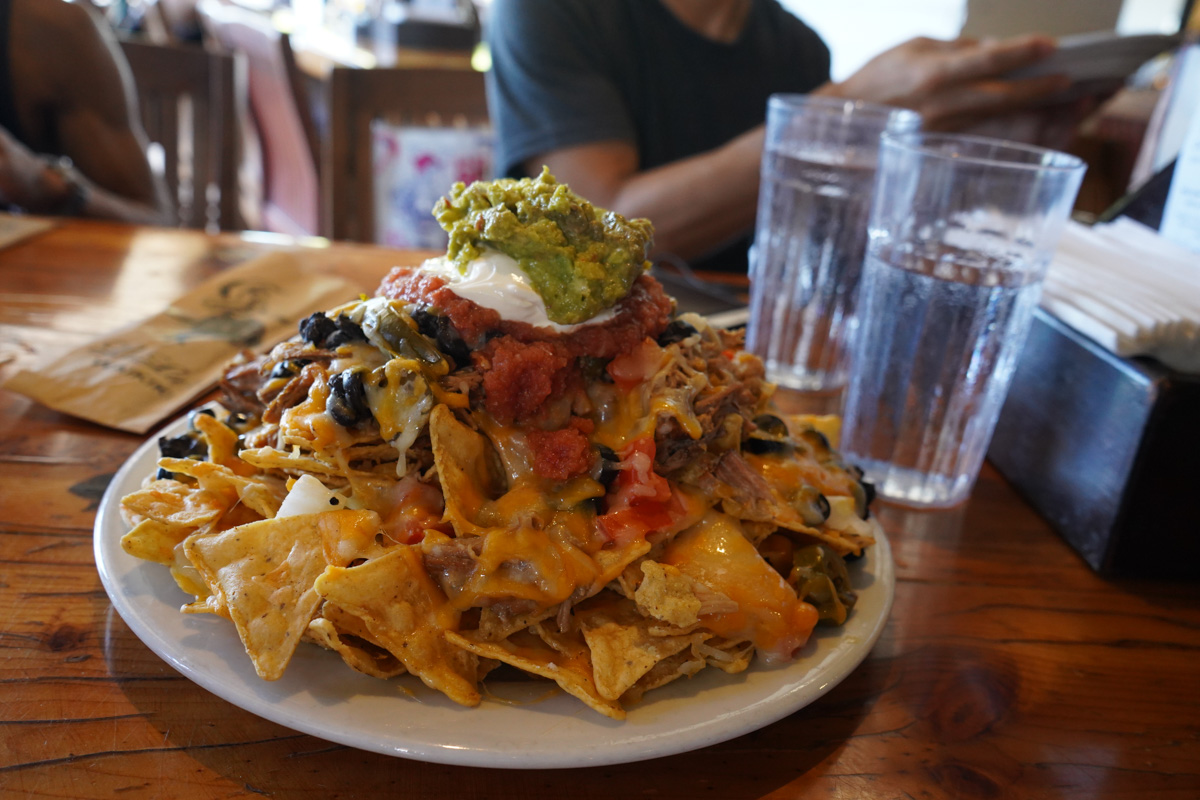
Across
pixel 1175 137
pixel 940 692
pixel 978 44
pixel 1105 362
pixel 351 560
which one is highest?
pixel 978 44

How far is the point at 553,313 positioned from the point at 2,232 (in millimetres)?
1830

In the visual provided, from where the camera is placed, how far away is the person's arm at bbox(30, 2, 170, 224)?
269cm

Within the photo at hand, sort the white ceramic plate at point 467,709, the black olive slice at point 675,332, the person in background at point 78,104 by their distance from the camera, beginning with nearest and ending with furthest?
the white ceramic plate at point 467,709 < the black olive slice at point 675,332 < the person in background at point 78,104

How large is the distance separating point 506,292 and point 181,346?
89 cm

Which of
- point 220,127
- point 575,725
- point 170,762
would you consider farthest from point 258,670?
point 220,127

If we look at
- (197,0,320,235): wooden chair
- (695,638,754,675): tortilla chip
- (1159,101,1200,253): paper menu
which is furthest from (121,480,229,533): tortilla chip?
(197,0,320,235): wooden chair

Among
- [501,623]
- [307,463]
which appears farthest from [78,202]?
[501,623]

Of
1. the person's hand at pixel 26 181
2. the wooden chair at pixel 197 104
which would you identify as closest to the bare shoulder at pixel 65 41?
the wooden chair at pixel 197 104

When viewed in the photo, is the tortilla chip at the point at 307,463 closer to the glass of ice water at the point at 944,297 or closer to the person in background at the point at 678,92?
the glass of ice water at the point at 944,297

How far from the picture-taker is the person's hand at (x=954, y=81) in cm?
182

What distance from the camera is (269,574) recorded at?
791mm

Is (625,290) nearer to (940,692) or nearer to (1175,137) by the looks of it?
(940,692)

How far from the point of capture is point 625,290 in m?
0.94

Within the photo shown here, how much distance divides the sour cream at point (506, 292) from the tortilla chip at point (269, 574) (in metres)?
0.27
